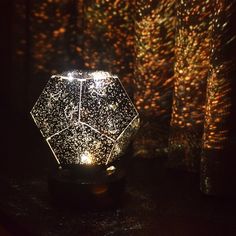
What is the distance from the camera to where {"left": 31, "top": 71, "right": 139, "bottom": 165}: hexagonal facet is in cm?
75

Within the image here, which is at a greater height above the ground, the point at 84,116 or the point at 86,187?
the point at 84,116

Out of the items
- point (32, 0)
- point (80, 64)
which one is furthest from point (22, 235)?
point (32, 0)

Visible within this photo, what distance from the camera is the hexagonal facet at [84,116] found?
2.47ft

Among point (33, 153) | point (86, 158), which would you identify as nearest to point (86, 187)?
point (86, 158)

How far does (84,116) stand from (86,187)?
0.12 m

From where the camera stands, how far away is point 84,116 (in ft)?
2.47

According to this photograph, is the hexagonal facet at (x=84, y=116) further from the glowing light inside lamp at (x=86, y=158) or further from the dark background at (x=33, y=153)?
the dark background at (x=33, y=153)

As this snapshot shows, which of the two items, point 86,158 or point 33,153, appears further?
A: point 33,153

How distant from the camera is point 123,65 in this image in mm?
1177

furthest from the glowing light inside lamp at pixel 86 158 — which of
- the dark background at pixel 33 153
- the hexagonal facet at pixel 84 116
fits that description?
the dark background at pixel 33 153

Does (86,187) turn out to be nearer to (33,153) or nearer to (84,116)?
(84,116)

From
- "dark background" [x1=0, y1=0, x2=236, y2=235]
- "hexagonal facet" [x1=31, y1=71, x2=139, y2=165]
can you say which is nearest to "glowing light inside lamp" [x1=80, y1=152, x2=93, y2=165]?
"hexagonal facet" [x1=31, y1=71, x2=139, y2=165]

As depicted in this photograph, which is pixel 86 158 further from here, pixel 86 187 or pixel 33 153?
pixel 33 153

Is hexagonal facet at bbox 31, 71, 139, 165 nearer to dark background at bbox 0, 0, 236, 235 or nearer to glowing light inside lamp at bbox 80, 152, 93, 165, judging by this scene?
glowing light inside lamp at bbox 80, 152, 93, 165
